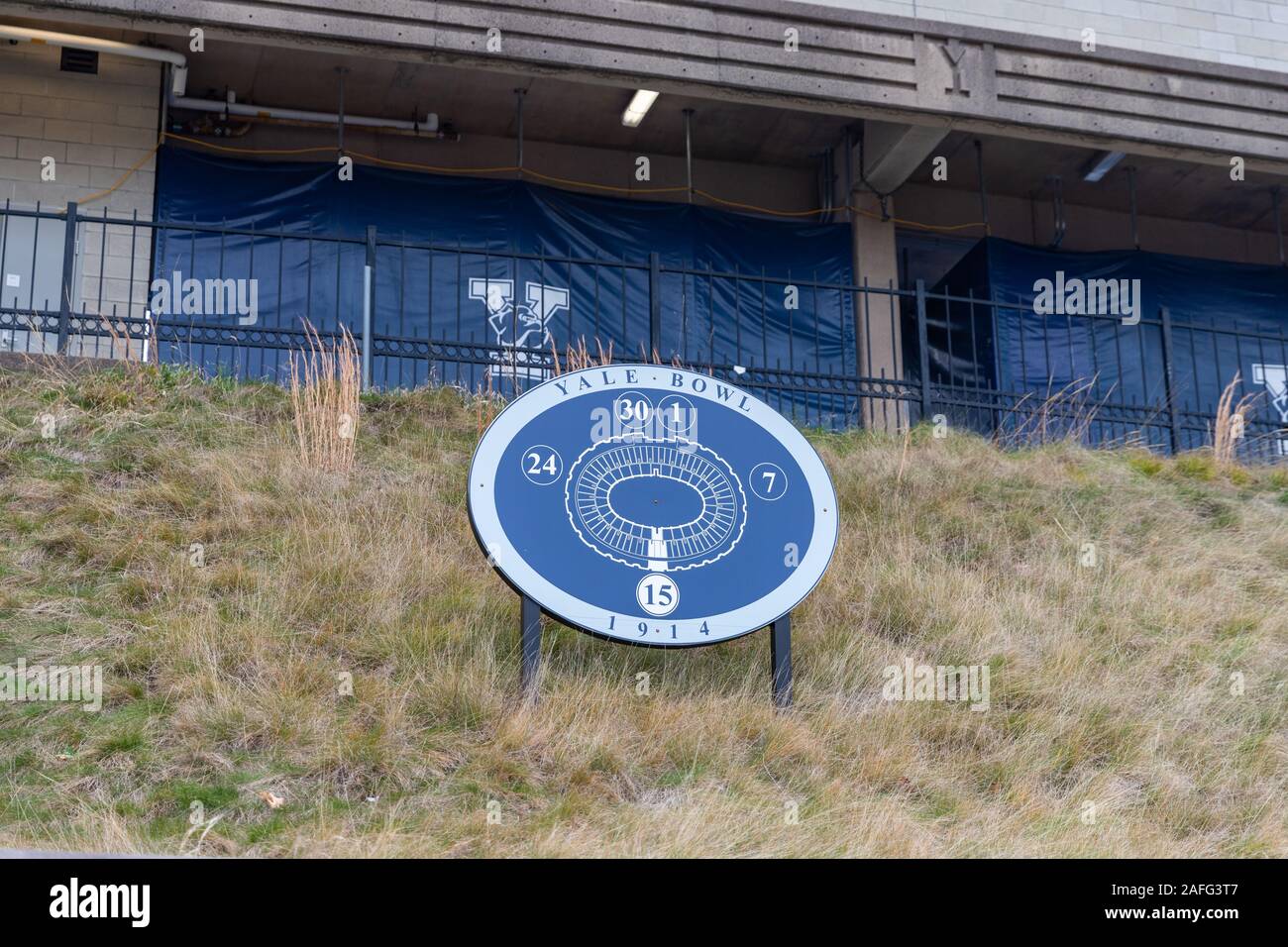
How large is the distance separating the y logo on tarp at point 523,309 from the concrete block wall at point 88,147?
3.29 m

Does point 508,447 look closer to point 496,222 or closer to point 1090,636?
point 1090,636

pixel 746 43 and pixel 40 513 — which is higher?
pixel 746 43

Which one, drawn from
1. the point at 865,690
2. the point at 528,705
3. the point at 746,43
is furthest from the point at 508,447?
the point at 746,43

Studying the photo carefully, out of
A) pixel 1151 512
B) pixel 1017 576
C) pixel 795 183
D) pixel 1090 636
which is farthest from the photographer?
pixel 795 183

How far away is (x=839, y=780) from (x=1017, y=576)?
A: 9.54 ft

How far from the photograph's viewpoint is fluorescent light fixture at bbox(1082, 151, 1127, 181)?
1614cm

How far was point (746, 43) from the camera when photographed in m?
13.2

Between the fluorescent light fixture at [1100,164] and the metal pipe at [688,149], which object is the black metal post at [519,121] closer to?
the metal pipe at [688,149]

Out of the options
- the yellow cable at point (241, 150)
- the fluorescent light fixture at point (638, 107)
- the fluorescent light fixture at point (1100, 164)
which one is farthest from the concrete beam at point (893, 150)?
the yellow cable at point (241, 150)

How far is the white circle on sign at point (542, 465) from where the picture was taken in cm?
702

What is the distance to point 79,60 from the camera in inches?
563

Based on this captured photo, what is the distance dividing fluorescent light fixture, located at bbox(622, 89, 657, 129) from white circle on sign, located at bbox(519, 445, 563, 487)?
823cm

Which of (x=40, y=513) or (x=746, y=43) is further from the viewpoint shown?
(x=746, y=43)

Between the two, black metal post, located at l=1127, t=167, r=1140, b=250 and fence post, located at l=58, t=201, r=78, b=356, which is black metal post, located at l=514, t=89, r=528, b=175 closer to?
fence post, located at l=58, t=201, r=78, b=356
